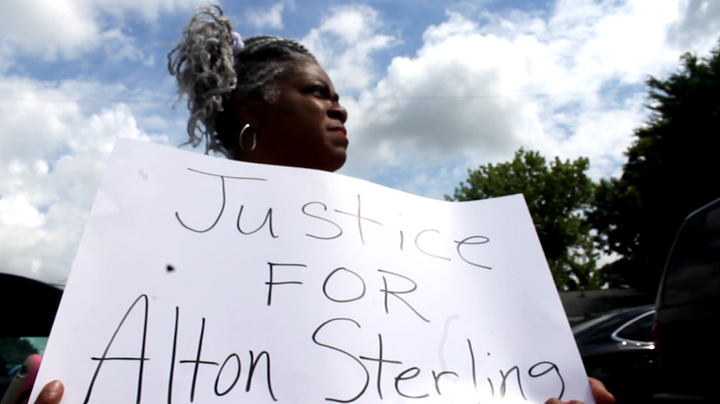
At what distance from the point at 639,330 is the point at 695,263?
2.50 metres

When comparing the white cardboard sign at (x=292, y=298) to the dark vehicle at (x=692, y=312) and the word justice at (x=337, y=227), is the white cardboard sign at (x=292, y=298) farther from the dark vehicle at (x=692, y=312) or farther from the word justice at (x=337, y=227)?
the dark vehicle at (x=692, y=312)

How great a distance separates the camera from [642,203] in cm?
2252

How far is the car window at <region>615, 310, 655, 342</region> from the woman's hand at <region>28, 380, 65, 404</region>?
17.5ft

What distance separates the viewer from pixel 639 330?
5219 millimetres

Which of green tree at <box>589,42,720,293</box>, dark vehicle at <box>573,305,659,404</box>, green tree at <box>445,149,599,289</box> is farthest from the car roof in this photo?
green tree at <box>445,149,599,289</box>

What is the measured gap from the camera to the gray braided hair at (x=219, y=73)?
67.6 inches

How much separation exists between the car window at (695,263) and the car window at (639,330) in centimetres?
205

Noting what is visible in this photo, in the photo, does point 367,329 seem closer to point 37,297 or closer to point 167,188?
point 167,188

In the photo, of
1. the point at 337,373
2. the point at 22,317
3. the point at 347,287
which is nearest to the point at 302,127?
the point at 347,287

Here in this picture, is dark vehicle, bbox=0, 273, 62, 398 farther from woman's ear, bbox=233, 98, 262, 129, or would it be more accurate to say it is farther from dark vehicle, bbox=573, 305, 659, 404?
dark vehicle, bbox=573, 305, 659, 404

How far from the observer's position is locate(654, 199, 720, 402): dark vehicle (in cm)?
276

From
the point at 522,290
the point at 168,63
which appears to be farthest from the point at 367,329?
the point at 168,63

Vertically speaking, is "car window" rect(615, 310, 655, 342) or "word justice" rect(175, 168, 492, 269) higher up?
"car window" rect(615, 310, 655, 342)

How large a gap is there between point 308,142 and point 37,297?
1003mm
